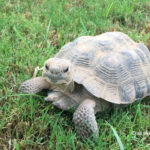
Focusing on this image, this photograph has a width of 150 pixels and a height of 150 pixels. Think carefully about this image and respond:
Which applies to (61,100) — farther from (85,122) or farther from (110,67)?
(110,67)

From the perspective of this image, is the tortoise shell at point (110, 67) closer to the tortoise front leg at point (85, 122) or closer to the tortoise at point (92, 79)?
the tortoise at point (92, 79)

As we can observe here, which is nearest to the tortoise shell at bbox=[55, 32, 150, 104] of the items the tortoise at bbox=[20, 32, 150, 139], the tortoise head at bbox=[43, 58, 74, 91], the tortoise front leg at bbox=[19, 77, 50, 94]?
the tortoise at bbox=[20, 32, 150, 139]

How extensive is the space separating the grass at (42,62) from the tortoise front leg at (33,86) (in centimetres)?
7

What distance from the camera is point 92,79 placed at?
7.57 ft

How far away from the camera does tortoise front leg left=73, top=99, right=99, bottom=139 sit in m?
2.09

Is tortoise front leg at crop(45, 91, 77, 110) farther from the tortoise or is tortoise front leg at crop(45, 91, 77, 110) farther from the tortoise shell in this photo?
the tortoise shell

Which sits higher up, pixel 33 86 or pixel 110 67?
pixel 110 67

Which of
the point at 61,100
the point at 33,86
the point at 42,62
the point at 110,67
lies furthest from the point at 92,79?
the point at 42,62

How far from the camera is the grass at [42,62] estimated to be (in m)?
2.06

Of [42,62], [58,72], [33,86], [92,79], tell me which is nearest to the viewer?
[58,72]

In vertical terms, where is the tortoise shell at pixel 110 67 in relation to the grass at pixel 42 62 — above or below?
above

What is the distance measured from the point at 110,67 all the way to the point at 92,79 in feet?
0.73

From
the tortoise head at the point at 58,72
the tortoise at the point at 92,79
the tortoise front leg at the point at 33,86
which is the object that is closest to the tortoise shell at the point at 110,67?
the tortoise at the point at 92,79

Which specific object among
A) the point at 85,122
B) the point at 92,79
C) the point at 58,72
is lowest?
the point at 85,122
